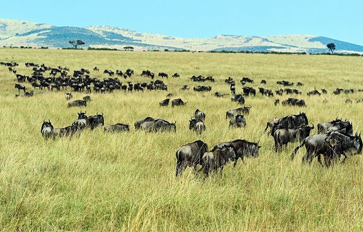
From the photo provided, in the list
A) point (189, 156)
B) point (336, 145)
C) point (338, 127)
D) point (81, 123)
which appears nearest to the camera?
point (189, 156)

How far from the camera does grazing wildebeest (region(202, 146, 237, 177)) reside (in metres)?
5.65

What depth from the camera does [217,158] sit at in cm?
573

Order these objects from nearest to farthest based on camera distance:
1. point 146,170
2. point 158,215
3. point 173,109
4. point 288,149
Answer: point 158,215
point 146,170
point 288,149
point 173,109

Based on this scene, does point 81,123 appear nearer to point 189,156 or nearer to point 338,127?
point 189,156

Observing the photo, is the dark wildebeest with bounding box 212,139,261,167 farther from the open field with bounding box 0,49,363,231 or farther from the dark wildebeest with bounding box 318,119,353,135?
the dark wildebeest with bounding box 318,119,353,135

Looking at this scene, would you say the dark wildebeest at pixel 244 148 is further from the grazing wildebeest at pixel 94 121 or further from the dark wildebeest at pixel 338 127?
the grazing wildebeest at pixel 94 121

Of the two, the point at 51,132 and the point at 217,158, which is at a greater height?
the point at 217,158

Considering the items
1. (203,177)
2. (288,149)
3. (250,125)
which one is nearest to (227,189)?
(203,177)

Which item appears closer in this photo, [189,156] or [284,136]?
[189,156]

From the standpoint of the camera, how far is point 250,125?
1106cm

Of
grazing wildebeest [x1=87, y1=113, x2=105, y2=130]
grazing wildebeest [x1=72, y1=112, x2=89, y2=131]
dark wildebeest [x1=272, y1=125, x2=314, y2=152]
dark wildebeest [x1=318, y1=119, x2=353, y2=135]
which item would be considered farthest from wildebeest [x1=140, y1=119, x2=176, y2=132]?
dark wildebeest [x1=318, y1=119, x2=353, y2=135]

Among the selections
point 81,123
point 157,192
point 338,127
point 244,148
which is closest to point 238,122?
point 338,127

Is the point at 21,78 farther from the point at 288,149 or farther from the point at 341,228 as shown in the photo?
the point at 341,228

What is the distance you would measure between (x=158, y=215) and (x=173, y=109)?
36.6ft
